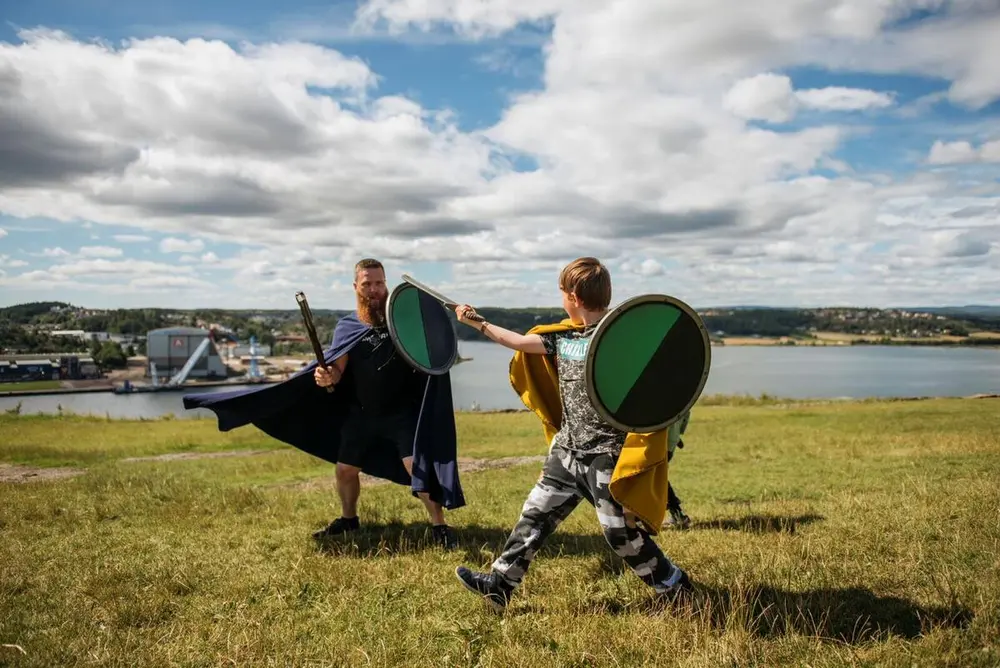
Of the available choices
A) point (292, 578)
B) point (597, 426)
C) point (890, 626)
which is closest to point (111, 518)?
point (292, 578)

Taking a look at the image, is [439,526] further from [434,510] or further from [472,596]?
[472,596]

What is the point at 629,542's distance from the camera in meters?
4.22

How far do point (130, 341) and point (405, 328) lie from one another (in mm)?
176489

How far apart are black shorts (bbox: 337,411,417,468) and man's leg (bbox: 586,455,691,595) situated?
2725 millimetres

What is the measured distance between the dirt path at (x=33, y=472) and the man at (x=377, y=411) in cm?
835

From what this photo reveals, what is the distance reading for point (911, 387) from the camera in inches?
3248

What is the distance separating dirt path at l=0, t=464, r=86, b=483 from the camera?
43.0ft

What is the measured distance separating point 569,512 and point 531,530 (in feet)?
0.91

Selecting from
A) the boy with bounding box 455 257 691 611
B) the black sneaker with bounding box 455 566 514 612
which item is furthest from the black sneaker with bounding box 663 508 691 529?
the black sneaker with bounding box 455 566 514 612

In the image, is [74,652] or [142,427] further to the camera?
[142,427]

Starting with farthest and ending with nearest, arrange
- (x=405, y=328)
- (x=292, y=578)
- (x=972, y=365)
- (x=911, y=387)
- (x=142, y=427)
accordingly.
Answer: (x=972, y=365)
(x=911, y=387)
(x=142, y=427)
(x=405, y=328)
(x=292, y=578)

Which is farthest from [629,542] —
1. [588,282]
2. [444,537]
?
[444,537]

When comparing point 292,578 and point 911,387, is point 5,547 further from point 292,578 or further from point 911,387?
point 911,387

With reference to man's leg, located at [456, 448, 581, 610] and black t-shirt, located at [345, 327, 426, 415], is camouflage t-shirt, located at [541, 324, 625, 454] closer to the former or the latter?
man's leg, located at [456, 448, 581, 610]
